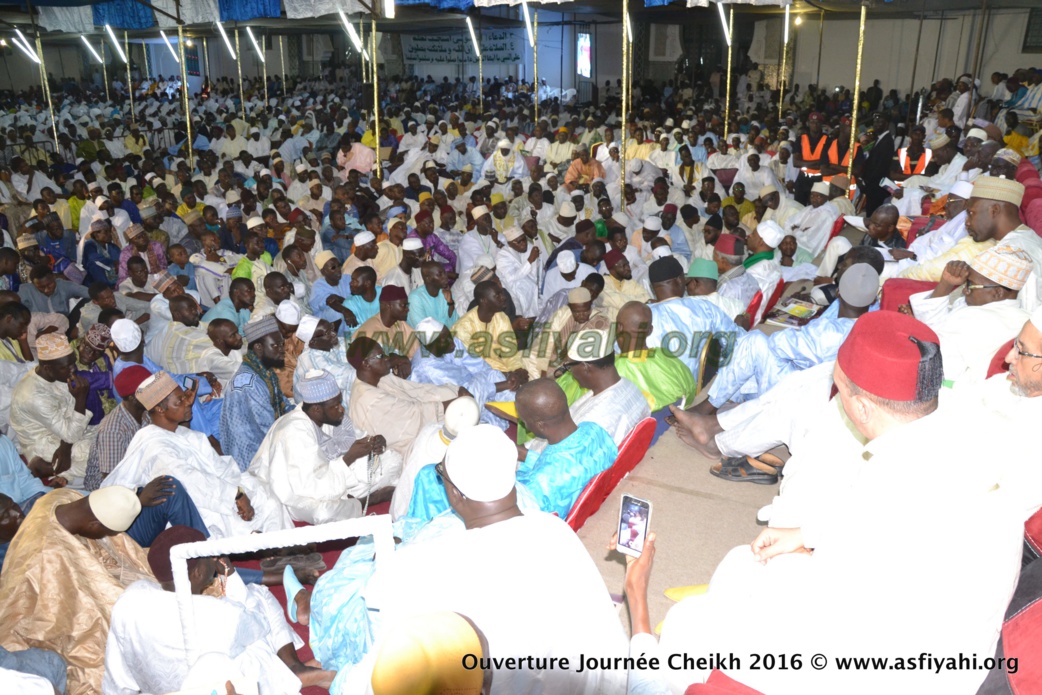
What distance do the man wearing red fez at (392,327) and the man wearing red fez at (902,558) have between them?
343 cm

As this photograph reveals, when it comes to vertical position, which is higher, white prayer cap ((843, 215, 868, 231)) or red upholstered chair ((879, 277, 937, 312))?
red upholstered chair ((879, 277, 937, 312))

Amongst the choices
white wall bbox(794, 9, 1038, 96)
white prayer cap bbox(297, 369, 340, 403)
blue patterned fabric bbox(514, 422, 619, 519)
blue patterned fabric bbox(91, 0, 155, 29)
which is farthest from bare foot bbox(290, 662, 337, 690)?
white wall bbox(794, 9, 1038, 96)

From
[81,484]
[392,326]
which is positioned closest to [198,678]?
[81,484]

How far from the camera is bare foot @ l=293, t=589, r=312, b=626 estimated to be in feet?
10.5

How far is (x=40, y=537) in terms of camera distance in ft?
9.35

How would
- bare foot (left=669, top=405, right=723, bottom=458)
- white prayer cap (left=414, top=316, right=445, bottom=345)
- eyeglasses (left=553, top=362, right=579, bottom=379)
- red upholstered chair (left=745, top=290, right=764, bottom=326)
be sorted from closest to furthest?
bare foot (left=669, top=405, right=723, bottom=458) → eyeglasses (left=553, top=362, right=579, bottom=379) → white prayer cap (left=414, top=316, right=445, bottom=345) → red upholstered chair (left=745, top=290, right=764, bottom=326)

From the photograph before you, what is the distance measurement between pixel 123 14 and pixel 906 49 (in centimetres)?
1718

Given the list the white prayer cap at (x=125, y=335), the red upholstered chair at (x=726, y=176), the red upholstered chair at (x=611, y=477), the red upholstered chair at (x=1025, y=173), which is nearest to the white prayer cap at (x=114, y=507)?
the red upholstered chair at (x=611, y=477)

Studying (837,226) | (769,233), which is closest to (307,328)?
(769,233)

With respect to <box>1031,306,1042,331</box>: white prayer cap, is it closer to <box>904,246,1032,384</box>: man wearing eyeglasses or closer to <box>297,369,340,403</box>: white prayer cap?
<box>904,246,1032,384</box>: man wearing eyeglasses

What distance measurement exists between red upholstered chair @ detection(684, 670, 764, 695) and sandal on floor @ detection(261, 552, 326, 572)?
224 cm

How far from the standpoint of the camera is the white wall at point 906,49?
52.9 ft

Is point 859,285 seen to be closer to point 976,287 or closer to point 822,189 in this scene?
point 976,287

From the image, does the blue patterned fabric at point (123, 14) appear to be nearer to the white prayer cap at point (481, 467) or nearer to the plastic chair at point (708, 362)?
the plastic chair at point (708, 362)
